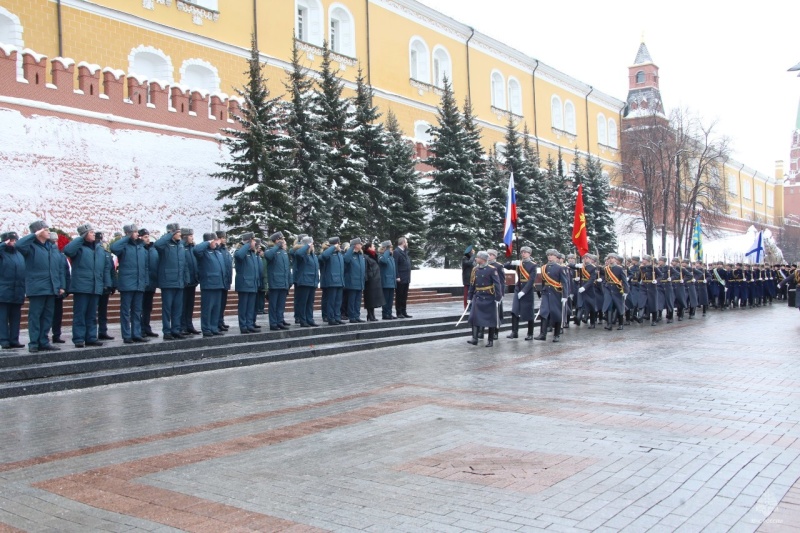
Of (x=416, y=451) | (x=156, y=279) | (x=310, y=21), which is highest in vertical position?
(x=310, y=21)

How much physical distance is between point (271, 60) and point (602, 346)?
65.5 ft

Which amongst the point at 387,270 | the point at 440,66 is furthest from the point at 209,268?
the point at 440,66

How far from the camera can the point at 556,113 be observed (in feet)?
166

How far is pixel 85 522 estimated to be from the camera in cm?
408

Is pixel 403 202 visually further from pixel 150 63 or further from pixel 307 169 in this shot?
pixel 150 63

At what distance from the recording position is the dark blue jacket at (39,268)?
9.41 meters

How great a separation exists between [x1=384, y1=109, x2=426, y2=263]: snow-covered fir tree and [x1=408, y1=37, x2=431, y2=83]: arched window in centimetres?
1236

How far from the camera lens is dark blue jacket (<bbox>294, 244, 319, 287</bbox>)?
13266 mm

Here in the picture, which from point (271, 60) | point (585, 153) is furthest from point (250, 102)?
point (585, 153)

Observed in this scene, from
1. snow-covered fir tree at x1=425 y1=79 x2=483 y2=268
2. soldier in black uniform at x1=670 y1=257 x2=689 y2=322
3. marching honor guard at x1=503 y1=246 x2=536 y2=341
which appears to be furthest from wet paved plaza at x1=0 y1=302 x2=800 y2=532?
snow-covered fir tree at x1=425 y1=79 x2=483 y2=268

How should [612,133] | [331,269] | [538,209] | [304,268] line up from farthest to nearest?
[612,133]
[538,209]
[331,269]
[304,268]

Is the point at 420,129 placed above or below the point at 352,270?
above

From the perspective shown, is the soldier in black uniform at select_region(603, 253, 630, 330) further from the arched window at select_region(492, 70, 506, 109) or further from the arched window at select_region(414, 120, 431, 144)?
the arched window at select_region(492, 70, 506, 109)

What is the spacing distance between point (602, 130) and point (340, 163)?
38.3m
